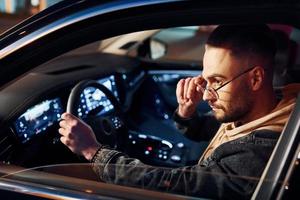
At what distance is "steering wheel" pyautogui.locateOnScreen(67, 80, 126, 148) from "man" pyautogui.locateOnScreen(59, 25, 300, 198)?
1.14 feet

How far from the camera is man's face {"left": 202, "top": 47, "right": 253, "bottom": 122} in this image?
1.99 m

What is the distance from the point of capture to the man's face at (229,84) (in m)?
1.99

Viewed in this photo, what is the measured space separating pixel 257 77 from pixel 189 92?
0.35 metres

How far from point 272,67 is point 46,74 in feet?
4.06

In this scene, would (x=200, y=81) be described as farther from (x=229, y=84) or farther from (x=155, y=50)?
(x=155, y=50)

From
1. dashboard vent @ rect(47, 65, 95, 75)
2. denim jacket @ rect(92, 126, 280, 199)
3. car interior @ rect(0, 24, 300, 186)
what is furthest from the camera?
dashboard vent @ rect(47, 65, 95, 75)

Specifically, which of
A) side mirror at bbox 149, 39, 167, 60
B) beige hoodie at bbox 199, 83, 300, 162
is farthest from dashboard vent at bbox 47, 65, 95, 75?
beige hoodie at bbox 199, 83, 300, 162

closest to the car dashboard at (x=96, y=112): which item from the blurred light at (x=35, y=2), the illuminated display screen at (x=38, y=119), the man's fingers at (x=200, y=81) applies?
the illuminated display screen at (x=38, y=119)

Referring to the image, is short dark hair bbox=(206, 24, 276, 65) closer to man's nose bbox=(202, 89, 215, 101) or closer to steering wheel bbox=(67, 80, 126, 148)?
man's nose bbox=(202, 89, 215, 101)

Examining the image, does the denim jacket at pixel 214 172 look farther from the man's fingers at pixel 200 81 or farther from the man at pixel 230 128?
the man's fingers at pixel 200 81

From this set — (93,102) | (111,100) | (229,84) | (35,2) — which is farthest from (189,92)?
(35,2)

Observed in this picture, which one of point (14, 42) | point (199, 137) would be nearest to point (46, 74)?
point (199, 137)

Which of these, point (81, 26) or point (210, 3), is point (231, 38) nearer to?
point (210, 3)

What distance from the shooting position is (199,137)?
2.89 metres
